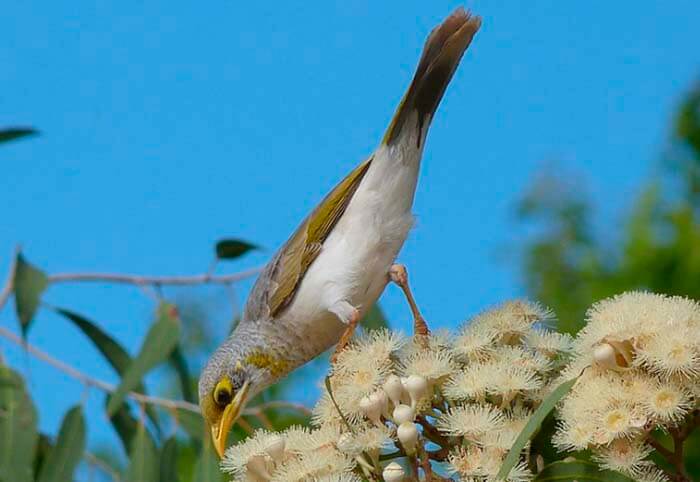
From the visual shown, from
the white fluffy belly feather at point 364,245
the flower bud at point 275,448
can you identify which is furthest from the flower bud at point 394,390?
the white fluffy belly feather at point 364,245

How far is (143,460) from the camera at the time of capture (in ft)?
16.8

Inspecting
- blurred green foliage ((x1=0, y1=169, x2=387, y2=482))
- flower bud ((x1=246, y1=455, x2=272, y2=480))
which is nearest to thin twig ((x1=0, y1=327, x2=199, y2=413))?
blurred green foliage ((x1=0, y1=169, x2=387, y2=482))

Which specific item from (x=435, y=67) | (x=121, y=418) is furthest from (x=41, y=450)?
(x=435, y=67)

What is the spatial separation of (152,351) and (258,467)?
2.66 metres

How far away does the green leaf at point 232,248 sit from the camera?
5.73m

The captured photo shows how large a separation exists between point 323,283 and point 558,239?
23.3 feet

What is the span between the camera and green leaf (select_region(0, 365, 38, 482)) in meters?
4.84

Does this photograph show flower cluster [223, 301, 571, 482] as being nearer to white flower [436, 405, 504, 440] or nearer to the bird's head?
white flower [436, 405, 504, 440]

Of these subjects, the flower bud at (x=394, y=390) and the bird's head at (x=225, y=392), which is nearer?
the flower bud at (x=394, y=390)

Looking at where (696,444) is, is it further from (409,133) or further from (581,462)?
(581,462)

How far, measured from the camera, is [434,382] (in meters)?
2.67

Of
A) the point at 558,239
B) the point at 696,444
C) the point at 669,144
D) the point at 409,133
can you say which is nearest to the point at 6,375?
the point at 409,133

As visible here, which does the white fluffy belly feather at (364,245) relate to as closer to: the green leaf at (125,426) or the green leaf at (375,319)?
the green leaf at (375,319)

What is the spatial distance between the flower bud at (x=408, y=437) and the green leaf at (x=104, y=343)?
3357 millimetres
